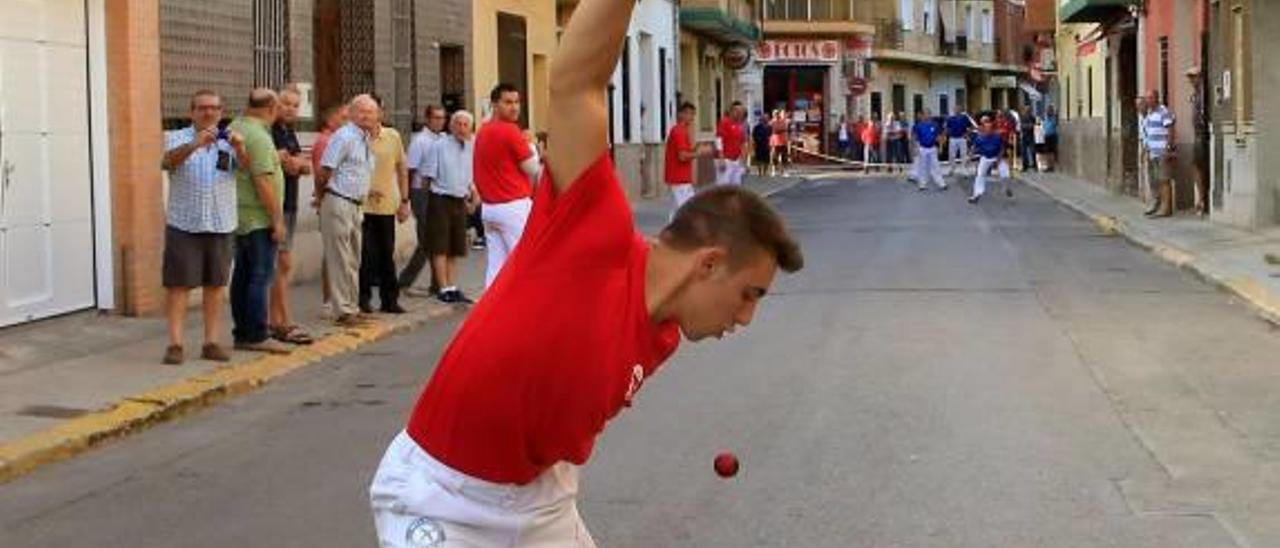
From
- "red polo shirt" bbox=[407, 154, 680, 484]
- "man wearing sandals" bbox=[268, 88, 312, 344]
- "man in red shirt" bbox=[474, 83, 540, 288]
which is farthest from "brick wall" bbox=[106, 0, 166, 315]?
"red polo shirt" bbox=[407, 154, 680, 484]

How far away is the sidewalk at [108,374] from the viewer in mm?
8727

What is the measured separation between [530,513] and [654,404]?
Answer: 642cm

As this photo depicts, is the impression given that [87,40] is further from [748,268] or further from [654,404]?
[748,268]

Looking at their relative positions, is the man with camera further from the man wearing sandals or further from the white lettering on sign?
the white lettering on sign

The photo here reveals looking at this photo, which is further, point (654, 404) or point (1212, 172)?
point (1212, 172)

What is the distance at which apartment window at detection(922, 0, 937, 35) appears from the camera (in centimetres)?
6825

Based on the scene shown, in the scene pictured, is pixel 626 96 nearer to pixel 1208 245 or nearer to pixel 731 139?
pixel 731 139

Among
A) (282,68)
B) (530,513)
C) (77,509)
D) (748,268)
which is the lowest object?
(77,509)

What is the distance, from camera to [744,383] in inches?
403

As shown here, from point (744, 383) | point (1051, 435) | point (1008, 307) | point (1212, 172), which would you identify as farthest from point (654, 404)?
point (1212, 172)

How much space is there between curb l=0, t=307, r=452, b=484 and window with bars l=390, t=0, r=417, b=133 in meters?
6.23

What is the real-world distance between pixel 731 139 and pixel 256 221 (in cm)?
1535

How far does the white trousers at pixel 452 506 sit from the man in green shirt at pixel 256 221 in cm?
824

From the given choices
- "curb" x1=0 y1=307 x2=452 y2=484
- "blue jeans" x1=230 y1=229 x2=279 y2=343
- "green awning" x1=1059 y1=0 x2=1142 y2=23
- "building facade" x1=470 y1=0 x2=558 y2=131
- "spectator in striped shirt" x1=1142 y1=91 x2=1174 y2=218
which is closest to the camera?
"curb" x1=0 y1=307 x2=452 y2=484
